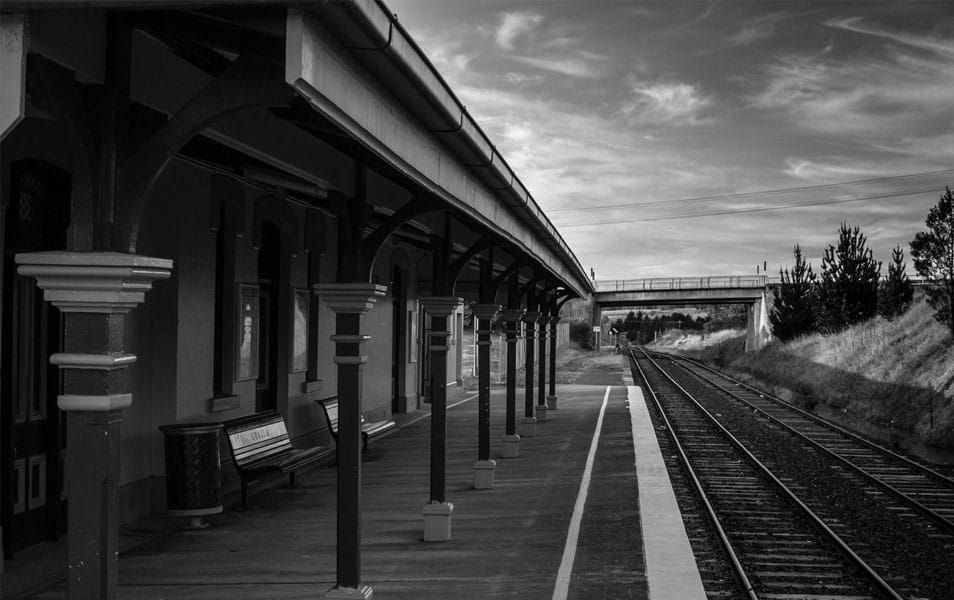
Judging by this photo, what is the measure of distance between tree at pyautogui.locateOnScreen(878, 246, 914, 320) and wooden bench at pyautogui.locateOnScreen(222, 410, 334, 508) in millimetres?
29294

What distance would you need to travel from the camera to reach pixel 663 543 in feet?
25.6

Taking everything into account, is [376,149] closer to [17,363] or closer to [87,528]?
[87,528]

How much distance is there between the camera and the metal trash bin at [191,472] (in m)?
8.12

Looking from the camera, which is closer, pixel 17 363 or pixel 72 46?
pixel 72 46

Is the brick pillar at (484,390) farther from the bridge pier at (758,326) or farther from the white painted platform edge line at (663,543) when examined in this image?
the bridge pier at (758,326)

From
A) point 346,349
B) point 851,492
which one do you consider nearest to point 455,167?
point 346,349

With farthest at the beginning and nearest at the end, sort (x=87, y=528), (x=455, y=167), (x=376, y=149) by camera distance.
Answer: (x=455, y=167), (x=376, y=149), (x=87, y=528)

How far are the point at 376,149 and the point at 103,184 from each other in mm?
1363

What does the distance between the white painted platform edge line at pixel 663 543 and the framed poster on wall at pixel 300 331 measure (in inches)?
189

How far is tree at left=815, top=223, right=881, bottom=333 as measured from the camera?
119ft

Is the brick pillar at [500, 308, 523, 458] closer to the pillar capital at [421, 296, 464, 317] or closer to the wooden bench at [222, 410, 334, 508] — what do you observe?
the wooden bench at [222, 410, 334, 508]

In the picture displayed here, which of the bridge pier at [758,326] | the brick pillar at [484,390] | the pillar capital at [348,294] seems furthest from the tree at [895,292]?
the pillar capital at [348,294]

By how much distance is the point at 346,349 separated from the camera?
5.39 m

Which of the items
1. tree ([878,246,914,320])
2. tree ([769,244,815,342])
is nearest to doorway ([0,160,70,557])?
tree ([878,246,914,320])
